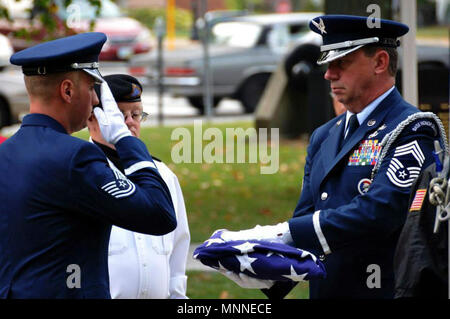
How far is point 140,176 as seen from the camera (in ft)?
11.1

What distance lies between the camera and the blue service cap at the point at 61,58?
134 inches

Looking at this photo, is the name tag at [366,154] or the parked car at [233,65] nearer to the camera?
the name tag at [366,154]

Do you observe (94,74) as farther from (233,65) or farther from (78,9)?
(233,65)

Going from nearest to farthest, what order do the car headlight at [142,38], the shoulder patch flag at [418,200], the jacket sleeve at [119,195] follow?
1. the shoulder patch flag at [418,200]
2. the jacket sleeve at [119,195]
3. the car headlight at [142,38]

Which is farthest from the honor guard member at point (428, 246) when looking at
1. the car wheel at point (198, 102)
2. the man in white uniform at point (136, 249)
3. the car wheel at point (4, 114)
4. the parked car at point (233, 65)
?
the car wheel at point (198, 102)

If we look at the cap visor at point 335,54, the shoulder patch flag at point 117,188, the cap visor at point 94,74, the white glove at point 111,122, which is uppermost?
the cap visor at point 94,74

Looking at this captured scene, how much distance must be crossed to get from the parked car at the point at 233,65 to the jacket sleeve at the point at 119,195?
1520 centimetres

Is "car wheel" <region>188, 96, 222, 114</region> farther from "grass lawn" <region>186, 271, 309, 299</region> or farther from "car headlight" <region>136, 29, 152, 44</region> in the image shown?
"grass lawn" <region>186, 271, 309, 299</region>

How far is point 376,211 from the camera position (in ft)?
12.1

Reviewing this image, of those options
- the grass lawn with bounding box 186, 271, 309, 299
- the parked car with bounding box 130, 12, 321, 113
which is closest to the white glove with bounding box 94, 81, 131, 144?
the grass lawn with bounding box 186, 271, 309, 299

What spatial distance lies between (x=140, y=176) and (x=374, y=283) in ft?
3.62

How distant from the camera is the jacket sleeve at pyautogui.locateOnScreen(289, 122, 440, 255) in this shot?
3.71 metres

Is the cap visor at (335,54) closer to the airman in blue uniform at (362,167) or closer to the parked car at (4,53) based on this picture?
the airman in blue uniform at (362,167)

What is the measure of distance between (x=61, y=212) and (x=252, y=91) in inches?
631
